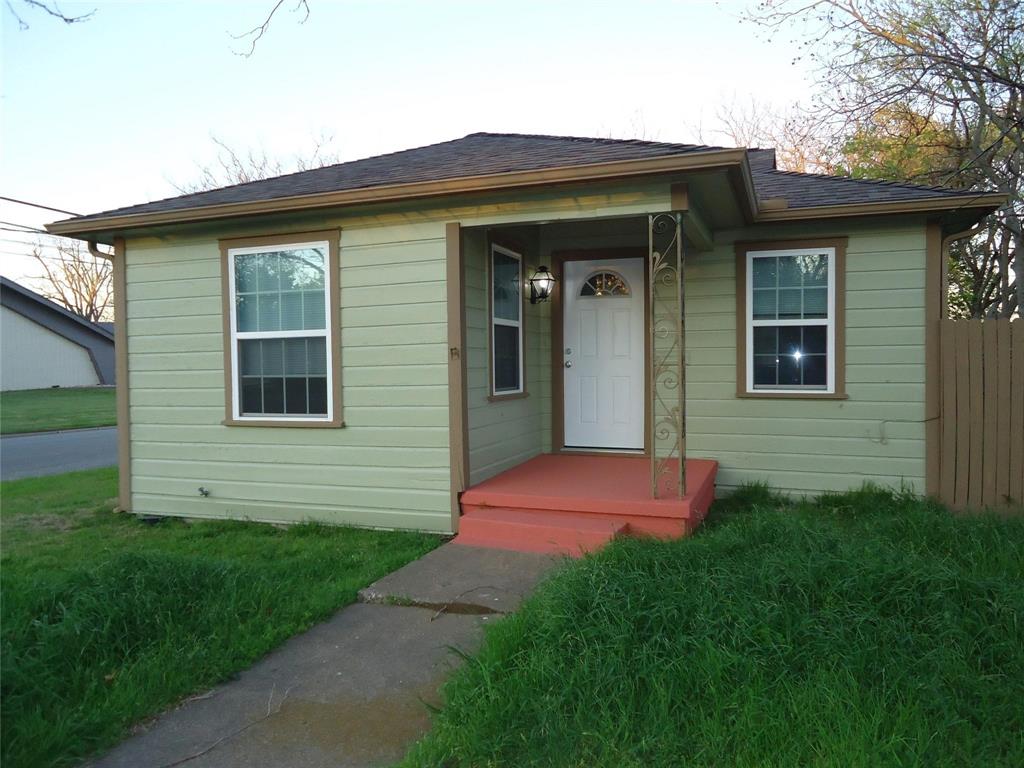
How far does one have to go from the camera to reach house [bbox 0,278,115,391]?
23781 millimetres

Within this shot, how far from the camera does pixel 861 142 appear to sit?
10.9 meters

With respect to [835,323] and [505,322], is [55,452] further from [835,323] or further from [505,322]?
[835,323]

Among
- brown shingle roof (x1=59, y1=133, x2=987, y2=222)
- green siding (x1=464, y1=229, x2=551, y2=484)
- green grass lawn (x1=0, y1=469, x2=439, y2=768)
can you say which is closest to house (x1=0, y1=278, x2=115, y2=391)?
brown shingle roof (x1=59, y1=133, x2=987, y2=222)

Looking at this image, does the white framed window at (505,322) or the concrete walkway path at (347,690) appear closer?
the concrete walkway path at (347,690)

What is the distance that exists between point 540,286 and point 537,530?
9.22ft

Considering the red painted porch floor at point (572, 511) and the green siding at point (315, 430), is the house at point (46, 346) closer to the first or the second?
the green siding at point (315, 430)

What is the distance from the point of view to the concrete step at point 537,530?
184 inches

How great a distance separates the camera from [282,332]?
594 cm

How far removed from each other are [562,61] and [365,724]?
29.5 ft

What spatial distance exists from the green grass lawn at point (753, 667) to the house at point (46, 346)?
84.3 feet

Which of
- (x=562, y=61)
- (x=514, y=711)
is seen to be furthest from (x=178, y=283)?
(x=562, y=61)

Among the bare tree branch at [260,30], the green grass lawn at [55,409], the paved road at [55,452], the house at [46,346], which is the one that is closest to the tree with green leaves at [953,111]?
the bare tree branch at [260,30]

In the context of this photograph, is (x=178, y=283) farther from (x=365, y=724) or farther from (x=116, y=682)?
(x=365, y=724)

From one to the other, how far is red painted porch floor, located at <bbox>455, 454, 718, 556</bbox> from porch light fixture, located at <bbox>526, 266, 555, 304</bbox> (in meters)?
1.86
